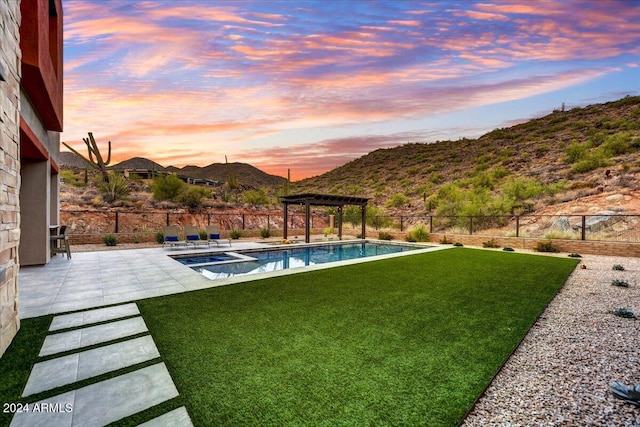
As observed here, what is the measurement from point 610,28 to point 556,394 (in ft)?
49.7

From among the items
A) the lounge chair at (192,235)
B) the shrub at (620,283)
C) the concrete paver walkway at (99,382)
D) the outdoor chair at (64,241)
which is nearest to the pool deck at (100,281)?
the outdoor chair at (64,241)

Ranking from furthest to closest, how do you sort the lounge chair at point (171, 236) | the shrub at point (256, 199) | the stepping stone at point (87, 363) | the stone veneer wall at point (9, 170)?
the shrub at point (256, 199) < the lounge chair at point (171, 236) < the stone veneer wall at point (9, 170) < the stepping stone at point (87, 363)

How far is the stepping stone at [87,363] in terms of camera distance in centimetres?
249

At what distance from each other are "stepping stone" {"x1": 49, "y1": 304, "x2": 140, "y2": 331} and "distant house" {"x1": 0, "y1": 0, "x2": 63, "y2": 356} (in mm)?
414

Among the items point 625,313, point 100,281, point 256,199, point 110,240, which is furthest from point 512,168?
point 100,281

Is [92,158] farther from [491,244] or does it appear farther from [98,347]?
[491,244]

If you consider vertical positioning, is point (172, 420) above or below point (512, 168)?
below

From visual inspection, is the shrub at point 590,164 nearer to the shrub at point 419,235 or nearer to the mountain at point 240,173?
the shrub at point 419,235

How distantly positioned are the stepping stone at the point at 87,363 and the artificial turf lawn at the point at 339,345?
206mm

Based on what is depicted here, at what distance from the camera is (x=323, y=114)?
15.8 meters

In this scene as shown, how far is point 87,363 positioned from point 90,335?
800 mm

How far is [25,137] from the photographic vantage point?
19.5ft

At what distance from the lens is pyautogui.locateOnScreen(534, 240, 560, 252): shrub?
38.2ft

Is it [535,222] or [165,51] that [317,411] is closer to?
[165,51]
